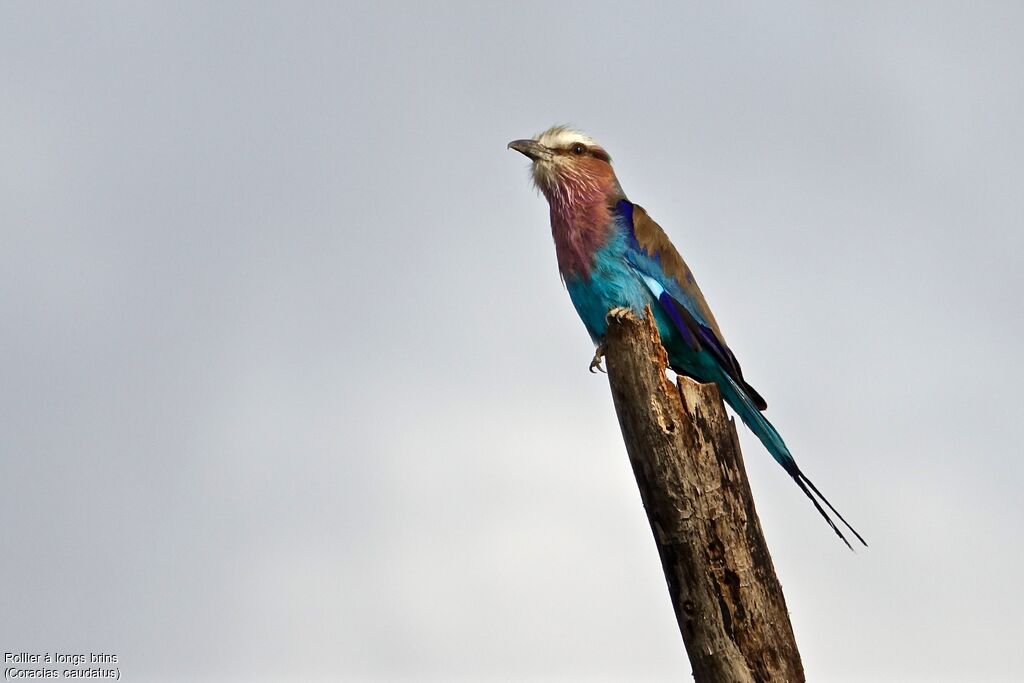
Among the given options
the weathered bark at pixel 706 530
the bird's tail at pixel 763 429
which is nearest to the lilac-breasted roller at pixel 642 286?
the bird's tail at pixel 763 429

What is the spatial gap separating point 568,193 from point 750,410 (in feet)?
6.05

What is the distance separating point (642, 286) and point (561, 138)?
4.84ft

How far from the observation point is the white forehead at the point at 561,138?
7.65 m

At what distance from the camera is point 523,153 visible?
7.78 metres

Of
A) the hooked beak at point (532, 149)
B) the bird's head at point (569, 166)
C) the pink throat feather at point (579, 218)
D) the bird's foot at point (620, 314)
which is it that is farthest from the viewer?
the hooked beak at point (532, 149)

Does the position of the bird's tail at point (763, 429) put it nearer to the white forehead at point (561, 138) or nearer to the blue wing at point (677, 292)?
the blue wing at point (677, 292)

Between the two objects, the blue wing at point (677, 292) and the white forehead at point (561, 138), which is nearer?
the blue wing at point (677, 292)

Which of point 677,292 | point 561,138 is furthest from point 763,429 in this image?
point 561,138

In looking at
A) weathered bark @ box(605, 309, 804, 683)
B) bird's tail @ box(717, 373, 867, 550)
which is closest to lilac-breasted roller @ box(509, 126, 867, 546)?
bird's tail @ box(717, 373, 867, 550)

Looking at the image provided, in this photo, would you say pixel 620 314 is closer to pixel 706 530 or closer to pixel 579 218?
pixel 706 530

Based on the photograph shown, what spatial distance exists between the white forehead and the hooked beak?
0.04 m

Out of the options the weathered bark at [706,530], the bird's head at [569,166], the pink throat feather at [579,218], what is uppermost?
the bird's head at [569,166]

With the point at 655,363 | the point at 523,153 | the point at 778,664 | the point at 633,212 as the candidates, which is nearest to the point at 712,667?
the point at 778,664

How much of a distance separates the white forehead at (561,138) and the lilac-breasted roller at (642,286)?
484 mm
